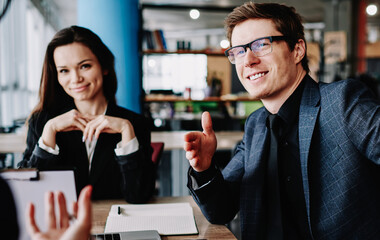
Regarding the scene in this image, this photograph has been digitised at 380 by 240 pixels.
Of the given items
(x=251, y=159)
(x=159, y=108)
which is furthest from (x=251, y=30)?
(x=159, y=108)

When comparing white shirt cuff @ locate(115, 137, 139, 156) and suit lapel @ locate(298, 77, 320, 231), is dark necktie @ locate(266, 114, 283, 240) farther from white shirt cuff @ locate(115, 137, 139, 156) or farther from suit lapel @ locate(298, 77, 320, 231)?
white shirt cuff @ locate(115, 137, 139, 156)

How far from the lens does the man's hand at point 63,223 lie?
0.56 meters

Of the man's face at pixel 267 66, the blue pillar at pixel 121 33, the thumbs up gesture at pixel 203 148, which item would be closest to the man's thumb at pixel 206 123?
the thumbs up gesture at pixel 203 148

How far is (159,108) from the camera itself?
9.06 metres

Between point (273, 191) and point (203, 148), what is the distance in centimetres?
35

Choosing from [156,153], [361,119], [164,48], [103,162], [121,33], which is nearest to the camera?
[361,119]

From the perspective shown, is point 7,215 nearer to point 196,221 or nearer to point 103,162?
point 196,221

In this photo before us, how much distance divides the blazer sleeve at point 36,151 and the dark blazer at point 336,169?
2.12 ft

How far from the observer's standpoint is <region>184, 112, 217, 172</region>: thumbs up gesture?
1186 millimetres

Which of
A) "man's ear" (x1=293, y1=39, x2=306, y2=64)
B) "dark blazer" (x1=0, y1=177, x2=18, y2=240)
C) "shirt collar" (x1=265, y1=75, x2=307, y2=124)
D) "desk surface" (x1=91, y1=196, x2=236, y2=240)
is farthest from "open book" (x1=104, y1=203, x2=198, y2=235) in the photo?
"man's ear" (x1=293, y1=39, x2=306, y2=64)

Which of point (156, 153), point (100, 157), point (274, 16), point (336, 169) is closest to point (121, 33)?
point (156, 153)

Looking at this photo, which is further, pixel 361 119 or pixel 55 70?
pixel 55 70

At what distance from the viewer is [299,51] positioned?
4.75 feet

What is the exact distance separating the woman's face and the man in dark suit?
2.22 feet
